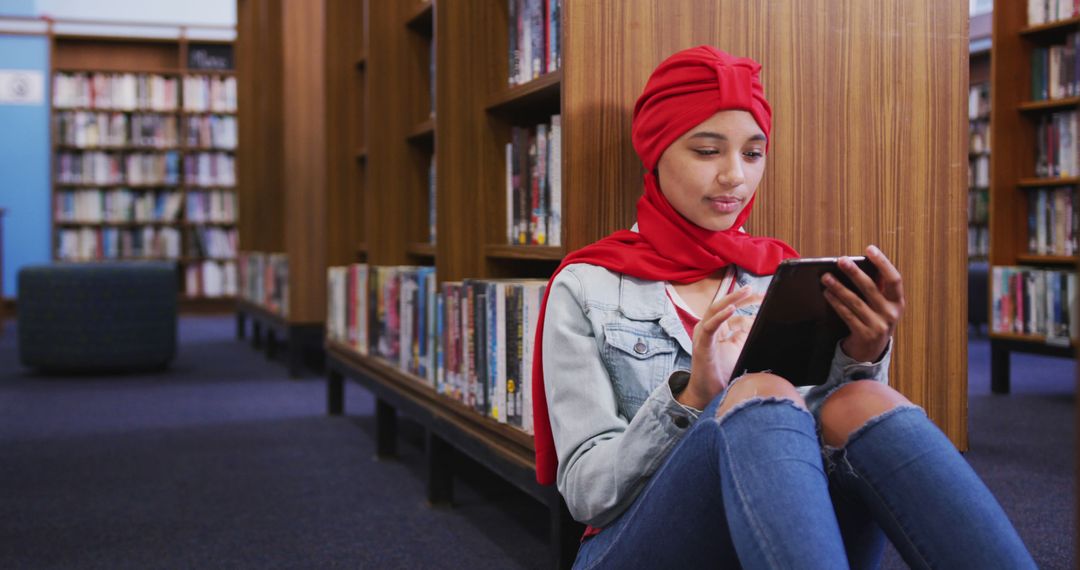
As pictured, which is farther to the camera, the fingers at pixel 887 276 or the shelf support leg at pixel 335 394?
the shelf support leg at pixel 335 394

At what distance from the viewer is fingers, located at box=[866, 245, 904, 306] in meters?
1.08

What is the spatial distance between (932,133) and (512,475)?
38.5 inches

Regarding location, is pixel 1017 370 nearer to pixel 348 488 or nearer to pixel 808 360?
pixel 348 488

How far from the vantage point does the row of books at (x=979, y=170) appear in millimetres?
6770

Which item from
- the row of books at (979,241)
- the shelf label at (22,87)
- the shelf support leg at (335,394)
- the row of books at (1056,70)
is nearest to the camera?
the shelf support leg at (335,394)

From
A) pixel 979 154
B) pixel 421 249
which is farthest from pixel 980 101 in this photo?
pixel 421 249

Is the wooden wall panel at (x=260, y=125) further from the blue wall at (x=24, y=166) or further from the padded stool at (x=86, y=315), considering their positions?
the blue wall at (x=24, y=166)

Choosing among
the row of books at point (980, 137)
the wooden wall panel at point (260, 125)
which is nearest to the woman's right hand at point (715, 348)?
the wooden wall panel at point (260, 125)

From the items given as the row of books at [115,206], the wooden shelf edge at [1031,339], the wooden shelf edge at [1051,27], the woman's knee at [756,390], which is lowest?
the wooden shelf edge at [1031,339]

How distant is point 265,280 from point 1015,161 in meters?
3.49

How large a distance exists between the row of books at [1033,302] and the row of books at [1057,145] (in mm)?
395

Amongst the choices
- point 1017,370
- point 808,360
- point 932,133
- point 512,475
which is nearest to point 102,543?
point 512,475

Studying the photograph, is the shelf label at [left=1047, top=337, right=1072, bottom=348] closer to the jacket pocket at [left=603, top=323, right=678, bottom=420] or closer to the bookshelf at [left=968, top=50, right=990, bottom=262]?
the jacket pocket at [left=603, top=323, right=678, bottom=420]

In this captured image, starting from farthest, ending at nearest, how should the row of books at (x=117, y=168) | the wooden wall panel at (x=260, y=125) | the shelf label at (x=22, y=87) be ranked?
the row of books at (x=117, y=168) < the shelf label at (x=22, y=87) < the wooden wall panel at (x=260, y=125)
